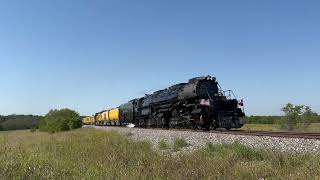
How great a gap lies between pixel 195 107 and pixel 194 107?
0.74 ft

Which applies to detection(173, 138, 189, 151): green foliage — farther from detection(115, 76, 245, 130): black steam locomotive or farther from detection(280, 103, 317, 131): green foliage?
detection(280, 103, 317, 131): green foliage

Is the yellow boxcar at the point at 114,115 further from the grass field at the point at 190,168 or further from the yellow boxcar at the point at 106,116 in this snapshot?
the grass field at the point at 190,168

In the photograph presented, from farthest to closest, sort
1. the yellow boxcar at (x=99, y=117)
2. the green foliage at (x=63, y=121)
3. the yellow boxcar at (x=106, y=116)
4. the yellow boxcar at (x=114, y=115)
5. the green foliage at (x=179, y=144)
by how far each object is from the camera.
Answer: the yellow boxcar at (x=99, y=117)
the green foliage at (x=63, y=121)
the yellow boxcar at (x=106, y=116)
the yellow boxcar at (x=114, y=115)
the green foliage at (x=179, y=144)

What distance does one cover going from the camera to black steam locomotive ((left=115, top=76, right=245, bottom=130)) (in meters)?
26.6

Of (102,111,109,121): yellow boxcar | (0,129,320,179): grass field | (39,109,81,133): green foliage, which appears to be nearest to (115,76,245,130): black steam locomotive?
(0,129,320,179): grass field

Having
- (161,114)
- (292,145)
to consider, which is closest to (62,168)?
(292,145)

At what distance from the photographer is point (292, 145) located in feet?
47.1

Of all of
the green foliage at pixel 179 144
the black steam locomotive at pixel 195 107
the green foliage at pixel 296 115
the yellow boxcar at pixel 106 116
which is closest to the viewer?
the green foliage at pixel 179 144

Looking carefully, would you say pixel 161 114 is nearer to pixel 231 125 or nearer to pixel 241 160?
pixel 231 125

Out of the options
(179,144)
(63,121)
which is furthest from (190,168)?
(63,121)

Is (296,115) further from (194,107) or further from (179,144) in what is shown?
(179,144)

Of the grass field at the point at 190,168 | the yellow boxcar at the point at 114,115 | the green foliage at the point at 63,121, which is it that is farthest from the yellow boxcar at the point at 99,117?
the grass field at the point at 190,168

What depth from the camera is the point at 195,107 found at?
28.0 metres

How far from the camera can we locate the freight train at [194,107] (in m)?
26.6
